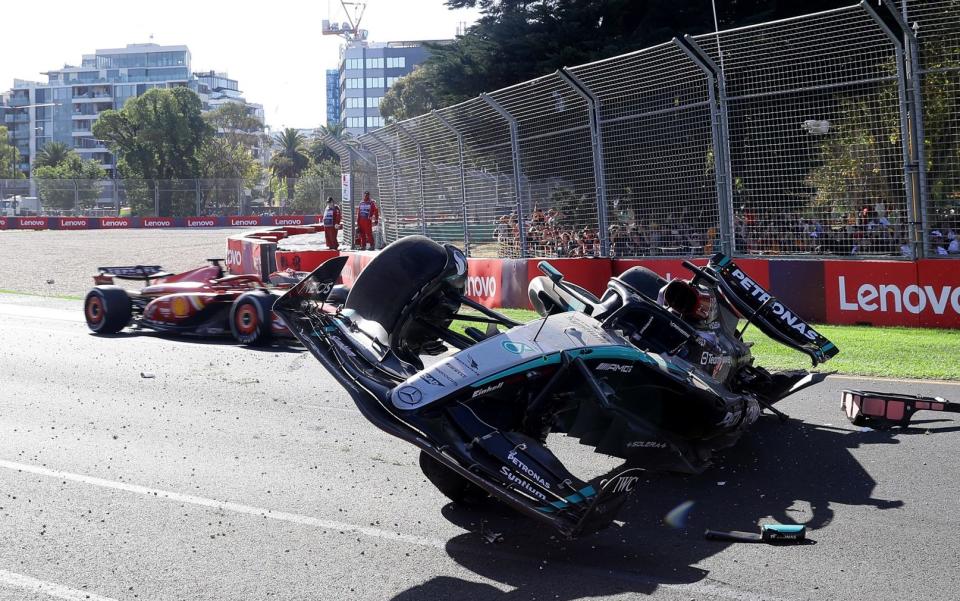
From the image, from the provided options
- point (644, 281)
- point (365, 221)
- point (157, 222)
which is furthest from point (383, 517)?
point (157, 222)

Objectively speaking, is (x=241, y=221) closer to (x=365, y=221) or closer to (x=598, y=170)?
(x=365, y=221)

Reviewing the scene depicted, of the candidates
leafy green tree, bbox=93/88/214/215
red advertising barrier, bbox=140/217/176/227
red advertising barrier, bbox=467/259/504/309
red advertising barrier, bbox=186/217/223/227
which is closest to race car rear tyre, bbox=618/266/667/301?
red advertising barrier, bbox=467/259/504/309

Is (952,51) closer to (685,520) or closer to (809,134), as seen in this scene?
(809,134)

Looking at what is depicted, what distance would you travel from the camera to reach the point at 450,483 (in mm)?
5492

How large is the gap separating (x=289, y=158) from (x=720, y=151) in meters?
106

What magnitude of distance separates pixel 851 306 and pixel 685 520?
26.9 feet

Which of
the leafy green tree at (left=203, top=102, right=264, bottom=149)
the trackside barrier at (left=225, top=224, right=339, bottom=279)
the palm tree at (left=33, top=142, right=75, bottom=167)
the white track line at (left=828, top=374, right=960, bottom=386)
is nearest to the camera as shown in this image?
the white track line at (left=828, top=374, right=960, bottom=386)

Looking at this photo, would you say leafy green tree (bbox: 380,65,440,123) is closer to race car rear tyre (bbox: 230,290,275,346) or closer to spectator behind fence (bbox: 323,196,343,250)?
spectator behind fence (bbox: 323,196,343,250)

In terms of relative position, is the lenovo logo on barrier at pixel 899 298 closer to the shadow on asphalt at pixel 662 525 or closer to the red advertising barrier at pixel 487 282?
the shadow on asphalt at pixel 662 525

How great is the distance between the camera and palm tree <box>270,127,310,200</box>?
374ft

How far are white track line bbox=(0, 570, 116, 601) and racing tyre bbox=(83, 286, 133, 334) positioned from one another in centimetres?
937

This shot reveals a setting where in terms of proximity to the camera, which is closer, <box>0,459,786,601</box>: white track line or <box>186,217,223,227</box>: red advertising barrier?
<box>0,459,786,601</box>: white track line

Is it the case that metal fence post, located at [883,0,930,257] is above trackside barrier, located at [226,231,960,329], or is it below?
above

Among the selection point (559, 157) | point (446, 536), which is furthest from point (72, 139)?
point (446, 536)
